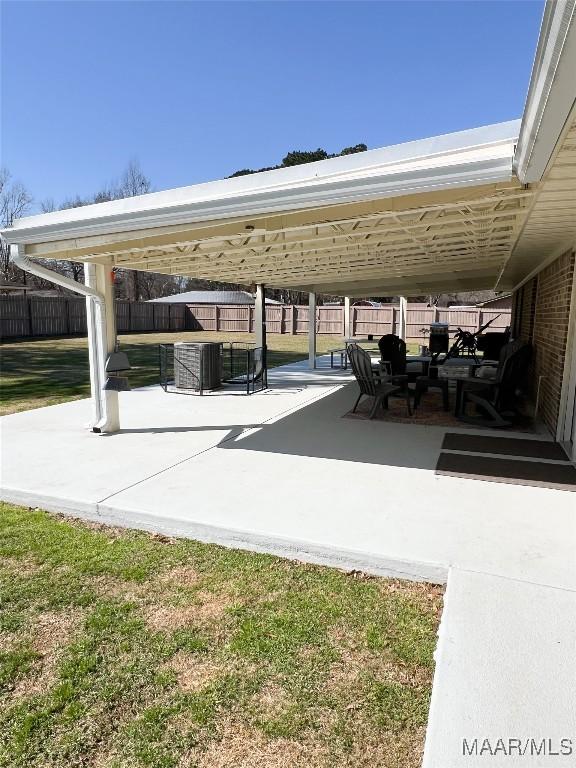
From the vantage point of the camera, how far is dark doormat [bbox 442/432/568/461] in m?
5.38

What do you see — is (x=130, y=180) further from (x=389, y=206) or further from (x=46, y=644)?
(x=46, y=644)

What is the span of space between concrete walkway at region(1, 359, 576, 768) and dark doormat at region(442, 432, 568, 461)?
0.34m

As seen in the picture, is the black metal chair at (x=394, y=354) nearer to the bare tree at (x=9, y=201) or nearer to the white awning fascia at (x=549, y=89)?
the white awning fascia at (x=549, y=89)

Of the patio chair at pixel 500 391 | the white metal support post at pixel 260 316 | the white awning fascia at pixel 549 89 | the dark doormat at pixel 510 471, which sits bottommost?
the dark doormat at pixel 510 471

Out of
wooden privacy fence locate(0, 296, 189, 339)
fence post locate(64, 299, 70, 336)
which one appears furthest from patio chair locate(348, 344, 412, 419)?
fence post locate(64, 299, 70, 336)

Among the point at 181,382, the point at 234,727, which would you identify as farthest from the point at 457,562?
the point at 181,382

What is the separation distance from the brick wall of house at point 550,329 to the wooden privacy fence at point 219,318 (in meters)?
12.6


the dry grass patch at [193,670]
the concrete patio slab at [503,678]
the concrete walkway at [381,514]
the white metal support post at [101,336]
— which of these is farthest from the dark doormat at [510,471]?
the white metal support post at [101,336]

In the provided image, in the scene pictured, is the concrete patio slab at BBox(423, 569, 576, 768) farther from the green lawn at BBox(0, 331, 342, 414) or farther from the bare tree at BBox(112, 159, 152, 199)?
the bare tree at BBox(112, 159, 152, 199)

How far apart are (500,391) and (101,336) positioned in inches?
208

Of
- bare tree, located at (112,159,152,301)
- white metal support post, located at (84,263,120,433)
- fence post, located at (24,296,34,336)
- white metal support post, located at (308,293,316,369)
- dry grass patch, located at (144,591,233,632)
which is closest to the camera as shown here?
dry grass patch, located at (144,591,233,632)

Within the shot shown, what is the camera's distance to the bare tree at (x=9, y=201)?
35688 millimetres

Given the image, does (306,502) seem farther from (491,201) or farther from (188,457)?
(491,201)

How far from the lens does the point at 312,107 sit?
30.7 m
